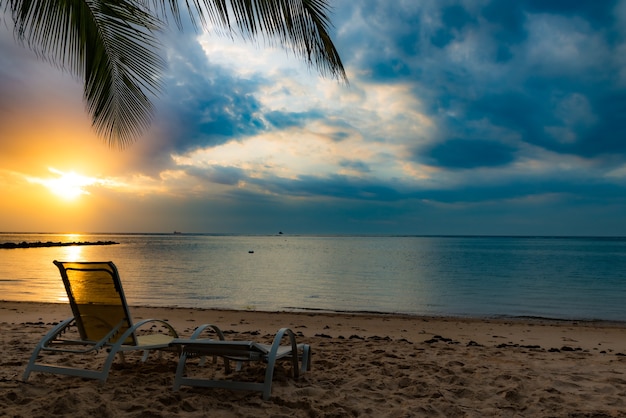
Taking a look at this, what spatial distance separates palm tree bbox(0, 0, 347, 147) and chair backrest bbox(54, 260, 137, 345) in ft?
4.33

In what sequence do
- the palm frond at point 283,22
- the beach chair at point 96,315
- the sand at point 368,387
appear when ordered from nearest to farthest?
the palm frond at point 283,22, the sand at point 368,387, the beach chair at point 96,315

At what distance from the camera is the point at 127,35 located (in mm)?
4363

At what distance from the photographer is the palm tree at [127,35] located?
329cm

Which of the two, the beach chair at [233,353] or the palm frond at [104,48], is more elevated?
the palm frond at [104,48]

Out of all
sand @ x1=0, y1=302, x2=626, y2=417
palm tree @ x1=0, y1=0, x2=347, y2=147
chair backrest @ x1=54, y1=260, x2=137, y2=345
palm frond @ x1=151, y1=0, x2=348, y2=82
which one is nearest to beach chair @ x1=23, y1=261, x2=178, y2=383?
chair backrest @ x1=54, y1=260, x2=137, y2=345

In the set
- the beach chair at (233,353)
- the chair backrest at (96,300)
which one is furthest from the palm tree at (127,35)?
the beach chair at (233,353)

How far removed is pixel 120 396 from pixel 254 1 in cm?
330

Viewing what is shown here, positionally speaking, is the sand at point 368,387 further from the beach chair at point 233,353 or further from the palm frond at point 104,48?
the palm frond at point 104,48

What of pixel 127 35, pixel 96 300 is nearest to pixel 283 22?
pixel 127 35

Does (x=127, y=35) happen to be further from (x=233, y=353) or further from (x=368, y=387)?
(x=368, y=387)

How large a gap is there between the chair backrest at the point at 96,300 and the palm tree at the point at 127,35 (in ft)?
4.33

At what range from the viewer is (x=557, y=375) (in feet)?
16.5

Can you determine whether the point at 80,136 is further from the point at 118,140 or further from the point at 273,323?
the point at 273,323

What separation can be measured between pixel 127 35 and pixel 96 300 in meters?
2.50
